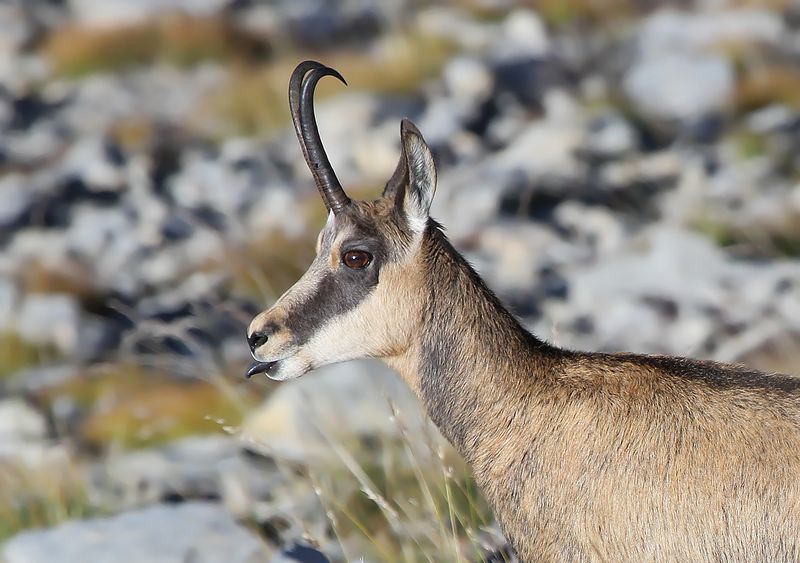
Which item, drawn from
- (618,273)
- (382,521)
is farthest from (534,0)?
(382,521)

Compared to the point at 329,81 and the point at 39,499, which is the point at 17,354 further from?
the point at 329,81

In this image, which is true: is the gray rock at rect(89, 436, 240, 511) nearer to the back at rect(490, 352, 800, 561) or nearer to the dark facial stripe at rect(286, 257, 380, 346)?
the dark facial stripe at rect(286, 257, 380, 346)

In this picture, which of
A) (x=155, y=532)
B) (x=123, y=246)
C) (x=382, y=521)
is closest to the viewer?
(x=155, y=532)

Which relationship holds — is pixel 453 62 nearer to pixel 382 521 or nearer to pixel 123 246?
pixel 123 246

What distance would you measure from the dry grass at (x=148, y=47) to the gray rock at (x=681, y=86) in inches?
326

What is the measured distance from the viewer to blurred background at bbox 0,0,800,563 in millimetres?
9344

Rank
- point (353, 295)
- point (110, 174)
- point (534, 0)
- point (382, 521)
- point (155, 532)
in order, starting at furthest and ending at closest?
point (534, 0) → point (110, 174) → point (382, 521) → point (155, 532) → point (353, 295)

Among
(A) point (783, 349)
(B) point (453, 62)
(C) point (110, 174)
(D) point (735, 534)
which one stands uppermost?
(B) point (453, 62)

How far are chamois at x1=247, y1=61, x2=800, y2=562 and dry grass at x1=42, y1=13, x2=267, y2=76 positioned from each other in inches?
797

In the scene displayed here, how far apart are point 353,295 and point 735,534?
2076 mm

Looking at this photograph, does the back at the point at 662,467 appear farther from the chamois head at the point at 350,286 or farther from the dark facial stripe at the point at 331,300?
the dark facial stripe at the point at 331,300

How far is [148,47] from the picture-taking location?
26.2 m

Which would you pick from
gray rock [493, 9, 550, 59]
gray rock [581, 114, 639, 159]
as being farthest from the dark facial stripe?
gray rock [493, 9, 550, 59]

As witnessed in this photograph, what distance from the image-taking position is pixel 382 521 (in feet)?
31.3
